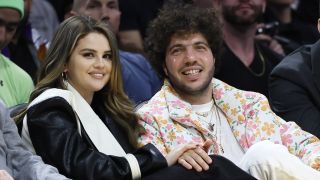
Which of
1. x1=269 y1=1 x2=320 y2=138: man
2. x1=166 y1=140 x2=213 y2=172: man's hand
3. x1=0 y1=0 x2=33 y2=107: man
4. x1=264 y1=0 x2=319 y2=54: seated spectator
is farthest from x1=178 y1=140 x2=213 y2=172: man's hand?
x1=264 y1=0 x2=319 y2=54: seated spectator

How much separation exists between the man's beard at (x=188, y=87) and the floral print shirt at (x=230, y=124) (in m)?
0.03

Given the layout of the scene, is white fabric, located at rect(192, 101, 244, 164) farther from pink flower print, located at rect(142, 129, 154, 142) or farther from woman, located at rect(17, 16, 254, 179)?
woman, located at rect(17, 16, 254, 179)

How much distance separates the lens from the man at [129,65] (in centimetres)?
525

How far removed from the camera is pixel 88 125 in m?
4.16

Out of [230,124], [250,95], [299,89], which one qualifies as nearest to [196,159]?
→ [230,124]

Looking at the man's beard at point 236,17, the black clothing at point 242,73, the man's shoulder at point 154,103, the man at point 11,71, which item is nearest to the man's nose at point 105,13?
the man at point 11,71

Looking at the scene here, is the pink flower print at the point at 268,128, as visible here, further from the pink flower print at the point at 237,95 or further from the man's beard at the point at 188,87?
the man's beard at the point at 188,87

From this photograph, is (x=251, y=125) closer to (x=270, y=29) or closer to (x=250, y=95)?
(x=250, y=95)

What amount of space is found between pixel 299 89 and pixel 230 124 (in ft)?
1.63

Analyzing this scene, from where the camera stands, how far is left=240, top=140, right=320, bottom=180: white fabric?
12.9 feet

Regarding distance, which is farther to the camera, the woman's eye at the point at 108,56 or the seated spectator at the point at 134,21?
the seated spectator at the point at 134,21

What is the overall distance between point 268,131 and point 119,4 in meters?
2.06

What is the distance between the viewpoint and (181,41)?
15.3 ft

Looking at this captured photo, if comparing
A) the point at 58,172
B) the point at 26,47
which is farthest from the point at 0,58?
the point at 58,172
